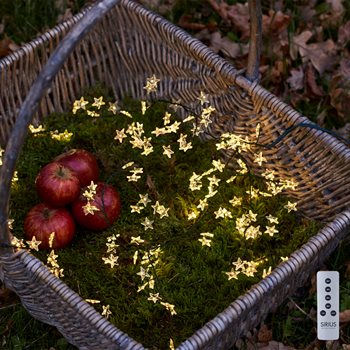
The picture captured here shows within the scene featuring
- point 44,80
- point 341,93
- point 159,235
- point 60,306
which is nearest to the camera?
point 44,80

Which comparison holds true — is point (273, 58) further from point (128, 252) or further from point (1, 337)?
point (1, 337)

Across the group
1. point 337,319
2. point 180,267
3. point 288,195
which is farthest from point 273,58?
point 337,319

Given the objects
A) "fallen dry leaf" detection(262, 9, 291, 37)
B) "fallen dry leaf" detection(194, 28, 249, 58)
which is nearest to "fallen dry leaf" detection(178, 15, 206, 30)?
"fallen dry leaf" detection(194, 28, 249, 58)

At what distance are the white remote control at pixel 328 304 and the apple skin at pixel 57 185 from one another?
0.76m

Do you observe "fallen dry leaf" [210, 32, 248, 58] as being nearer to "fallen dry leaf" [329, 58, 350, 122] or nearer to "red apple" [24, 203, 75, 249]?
"fallen dry leaf" [329, 58, 350, 122]

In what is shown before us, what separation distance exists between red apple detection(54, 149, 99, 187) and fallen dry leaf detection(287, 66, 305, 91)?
3.01ft

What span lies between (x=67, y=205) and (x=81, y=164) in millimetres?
133

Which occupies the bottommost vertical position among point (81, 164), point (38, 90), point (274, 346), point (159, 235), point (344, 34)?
point (274, 346)

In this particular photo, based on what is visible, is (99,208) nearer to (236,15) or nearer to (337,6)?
(236,15)

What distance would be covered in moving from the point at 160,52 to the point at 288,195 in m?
0.69

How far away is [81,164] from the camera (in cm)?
242

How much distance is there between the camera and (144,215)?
2.48 m

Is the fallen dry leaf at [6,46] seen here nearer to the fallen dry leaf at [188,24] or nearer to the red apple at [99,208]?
the fallen dry leaf at [188,24]

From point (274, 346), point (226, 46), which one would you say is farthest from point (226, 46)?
point (274, 346)
